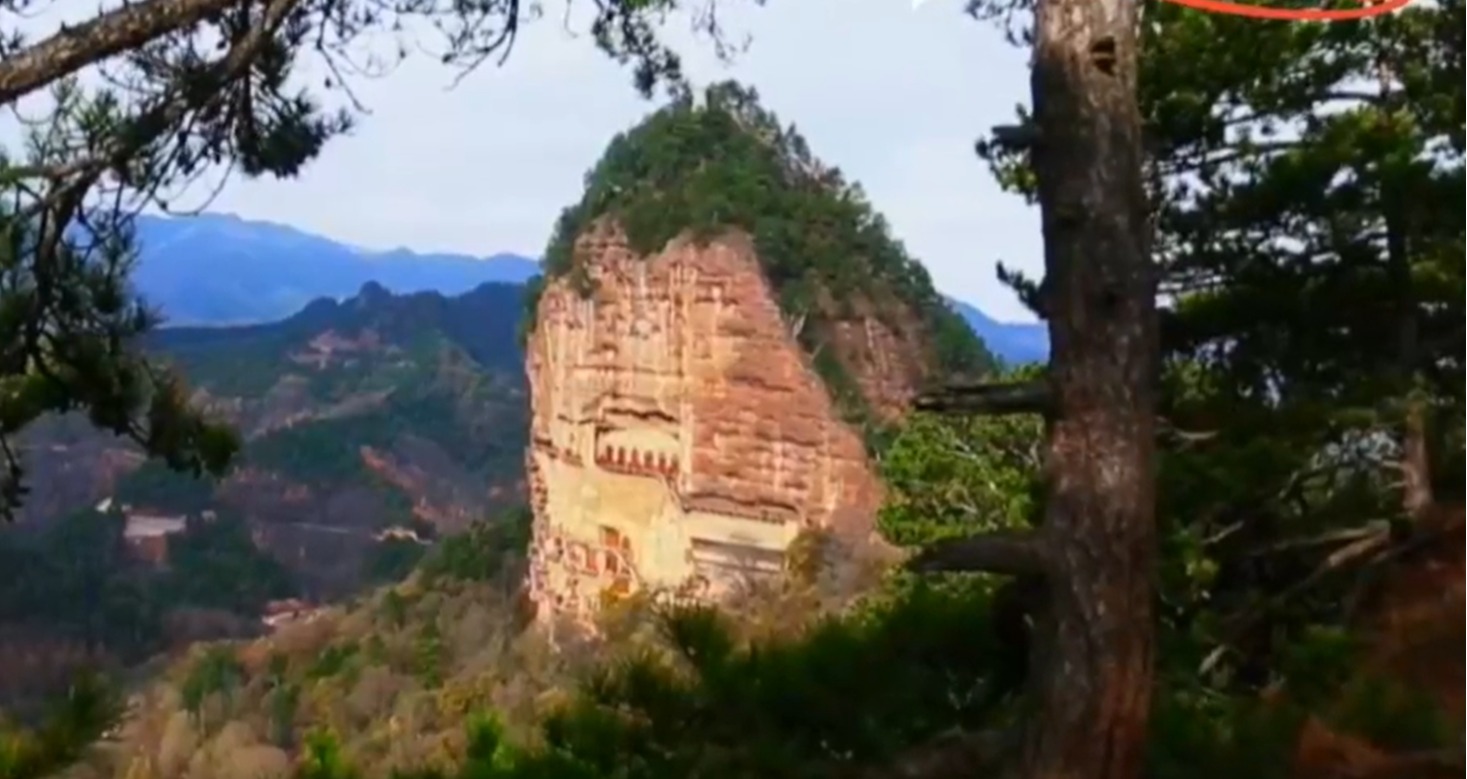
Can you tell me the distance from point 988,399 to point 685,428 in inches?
557

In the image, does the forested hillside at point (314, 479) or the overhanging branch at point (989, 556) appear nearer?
the overhanging branch at point (989, 556)

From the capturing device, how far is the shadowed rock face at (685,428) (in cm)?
1538

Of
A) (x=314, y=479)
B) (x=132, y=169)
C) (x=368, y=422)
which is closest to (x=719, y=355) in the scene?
(x=368, y=422)

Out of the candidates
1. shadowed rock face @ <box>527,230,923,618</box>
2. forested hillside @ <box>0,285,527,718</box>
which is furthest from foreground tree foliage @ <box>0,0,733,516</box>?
shadowed rock face @ <box>527,230,923,618</box>

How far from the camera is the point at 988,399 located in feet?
6.08

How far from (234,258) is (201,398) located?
10605 mm

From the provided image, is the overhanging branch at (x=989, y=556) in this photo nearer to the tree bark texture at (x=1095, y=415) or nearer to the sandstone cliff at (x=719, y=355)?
the tree bark texture at (x=1095, y=415)

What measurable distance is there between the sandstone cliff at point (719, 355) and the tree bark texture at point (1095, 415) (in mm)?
12869

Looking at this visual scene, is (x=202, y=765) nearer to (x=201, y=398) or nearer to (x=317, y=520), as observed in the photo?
(x=201, y=398)

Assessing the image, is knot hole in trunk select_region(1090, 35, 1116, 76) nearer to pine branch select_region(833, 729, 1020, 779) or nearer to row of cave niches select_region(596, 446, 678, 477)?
pine branch select_region(833, 729, 1020, 779)

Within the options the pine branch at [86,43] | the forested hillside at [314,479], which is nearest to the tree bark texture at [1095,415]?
the pine branch at [86,43]

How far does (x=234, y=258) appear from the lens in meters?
13.0

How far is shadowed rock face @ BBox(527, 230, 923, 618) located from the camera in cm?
1538

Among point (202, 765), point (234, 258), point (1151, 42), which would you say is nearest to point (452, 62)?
point (1151, 42)
